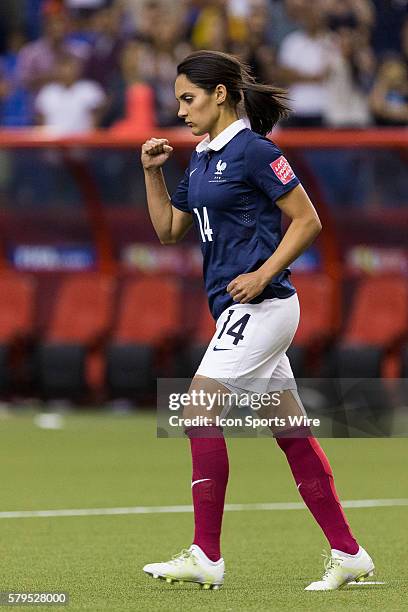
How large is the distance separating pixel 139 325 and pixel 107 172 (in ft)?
5.31

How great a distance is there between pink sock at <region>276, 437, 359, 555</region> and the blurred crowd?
9695mm

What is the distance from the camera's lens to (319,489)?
6941 millimetres

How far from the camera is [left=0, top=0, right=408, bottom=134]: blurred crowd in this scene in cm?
1684

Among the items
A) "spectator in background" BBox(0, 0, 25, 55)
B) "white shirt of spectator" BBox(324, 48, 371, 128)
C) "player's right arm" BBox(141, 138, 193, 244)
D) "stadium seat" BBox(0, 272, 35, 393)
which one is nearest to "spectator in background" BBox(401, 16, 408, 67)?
"white shirt of spectator" BBox(324, 48, 371, 128)

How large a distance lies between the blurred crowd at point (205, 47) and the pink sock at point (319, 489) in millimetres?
9695

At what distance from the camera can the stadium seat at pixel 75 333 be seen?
16.8 m

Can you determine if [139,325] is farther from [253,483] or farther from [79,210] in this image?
[253,483]

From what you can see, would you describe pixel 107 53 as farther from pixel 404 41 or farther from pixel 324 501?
pixel 324 501

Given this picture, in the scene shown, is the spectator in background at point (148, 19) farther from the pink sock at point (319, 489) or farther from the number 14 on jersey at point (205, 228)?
the pink sock at point (319, 489)

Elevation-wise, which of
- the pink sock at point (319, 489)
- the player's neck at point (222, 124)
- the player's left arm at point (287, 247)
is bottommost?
the pink sock at point (319, 489)

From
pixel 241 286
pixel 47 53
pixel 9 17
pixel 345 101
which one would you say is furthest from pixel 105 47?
pixel 241 286

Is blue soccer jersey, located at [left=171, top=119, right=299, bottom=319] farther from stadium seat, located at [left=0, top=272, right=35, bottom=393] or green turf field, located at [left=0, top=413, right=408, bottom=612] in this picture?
stadium seat, located at [left=0, top=272, right=35, bottom=393]

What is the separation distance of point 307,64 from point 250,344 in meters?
10.8

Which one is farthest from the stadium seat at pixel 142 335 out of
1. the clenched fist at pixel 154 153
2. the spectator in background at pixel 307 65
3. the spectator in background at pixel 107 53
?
the clenched fist at pixel 154 153
